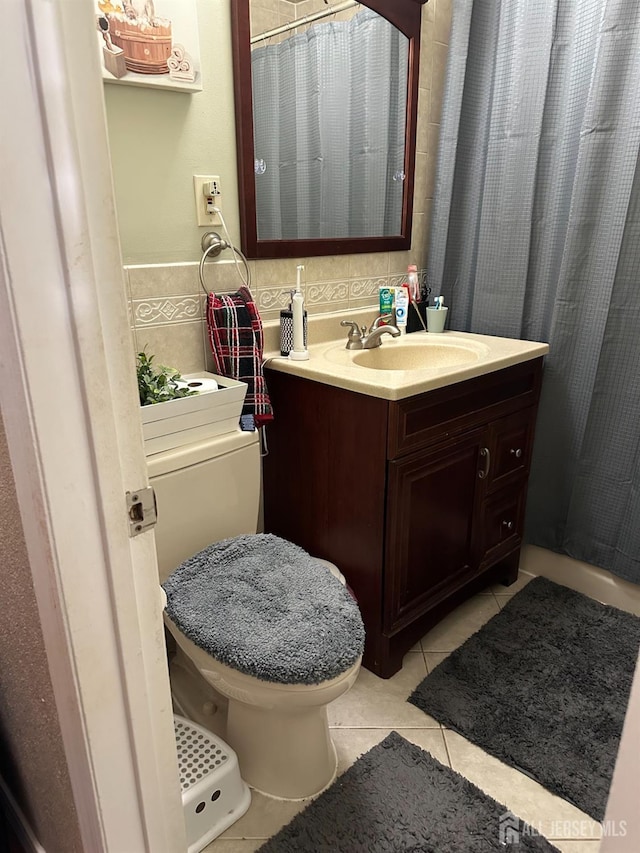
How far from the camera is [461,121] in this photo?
1.86 metres

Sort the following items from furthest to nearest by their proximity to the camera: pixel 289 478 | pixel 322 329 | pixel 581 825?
pixel 322 329, pixel 289 478, pixel 581 825

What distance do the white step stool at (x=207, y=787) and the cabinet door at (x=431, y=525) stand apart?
20.6 inches

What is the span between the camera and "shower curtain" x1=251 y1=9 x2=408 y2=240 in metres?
1.55

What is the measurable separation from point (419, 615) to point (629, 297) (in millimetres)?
1082

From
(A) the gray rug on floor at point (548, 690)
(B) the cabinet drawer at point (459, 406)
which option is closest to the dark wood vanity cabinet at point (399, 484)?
(B) the cabinet drawer at point (459, 406)

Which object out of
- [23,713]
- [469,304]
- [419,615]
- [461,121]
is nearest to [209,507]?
[23,713]

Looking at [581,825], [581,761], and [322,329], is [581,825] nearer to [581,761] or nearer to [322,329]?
[581,761]

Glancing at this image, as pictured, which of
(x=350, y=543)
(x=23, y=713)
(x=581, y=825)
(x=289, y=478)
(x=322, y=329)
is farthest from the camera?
(x=322, y=329)

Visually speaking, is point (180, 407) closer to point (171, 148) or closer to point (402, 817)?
point (171, 148)

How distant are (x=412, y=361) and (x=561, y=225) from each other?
23.7 inches

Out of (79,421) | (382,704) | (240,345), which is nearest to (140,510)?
(79,421)

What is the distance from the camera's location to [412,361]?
1819 mm

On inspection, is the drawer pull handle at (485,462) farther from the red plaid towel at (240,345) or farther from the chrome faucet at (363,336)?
the red plaid towel at (240,345)

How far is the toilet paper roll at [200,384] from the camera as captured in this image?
1.37m
